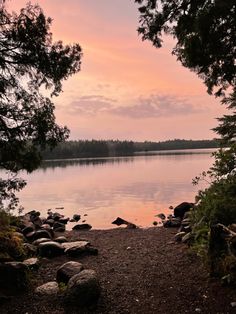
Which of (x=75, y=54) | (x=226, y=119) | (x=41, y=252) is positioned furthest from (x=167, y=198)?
(x=75, y=54)

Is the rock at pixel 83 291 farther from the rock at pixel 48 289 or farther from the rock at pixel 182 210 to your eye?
the rock at pixel 182 210

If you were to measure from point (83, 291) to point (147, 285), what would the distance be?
68.2 inches

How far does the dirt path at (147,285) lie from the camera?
268 inches

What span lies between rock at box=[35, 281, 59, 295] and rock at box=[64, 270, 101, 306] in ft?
1.58

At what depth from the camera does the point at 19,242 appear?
1018 cm

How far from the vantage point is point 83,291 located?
7.07 meters

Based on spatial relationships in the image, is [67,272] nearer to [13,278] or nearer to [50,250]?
[13,278]

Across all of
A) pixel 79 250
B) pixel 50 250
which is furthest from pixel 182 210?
pixel 50 250

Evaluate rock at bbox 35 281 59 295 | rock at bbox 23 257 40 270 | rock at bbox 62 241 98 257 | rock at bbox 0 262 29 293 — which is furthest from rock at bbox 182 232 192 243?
rock at bbox 0 262 29 293

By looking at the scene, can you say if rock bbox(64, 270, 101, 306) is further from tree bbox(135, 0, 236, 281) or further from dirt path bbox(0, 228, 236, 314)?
tree bbox(135, 0, 236, 281)

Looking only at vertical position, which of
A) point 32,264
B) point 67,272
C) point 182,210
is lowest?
point 182,210

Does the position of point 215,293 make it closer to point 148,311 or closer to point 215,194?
point 148,311

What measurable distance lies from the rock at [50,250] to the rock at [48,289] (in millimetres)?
3435

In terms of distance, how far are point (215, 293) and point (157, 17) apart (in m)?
6.90
